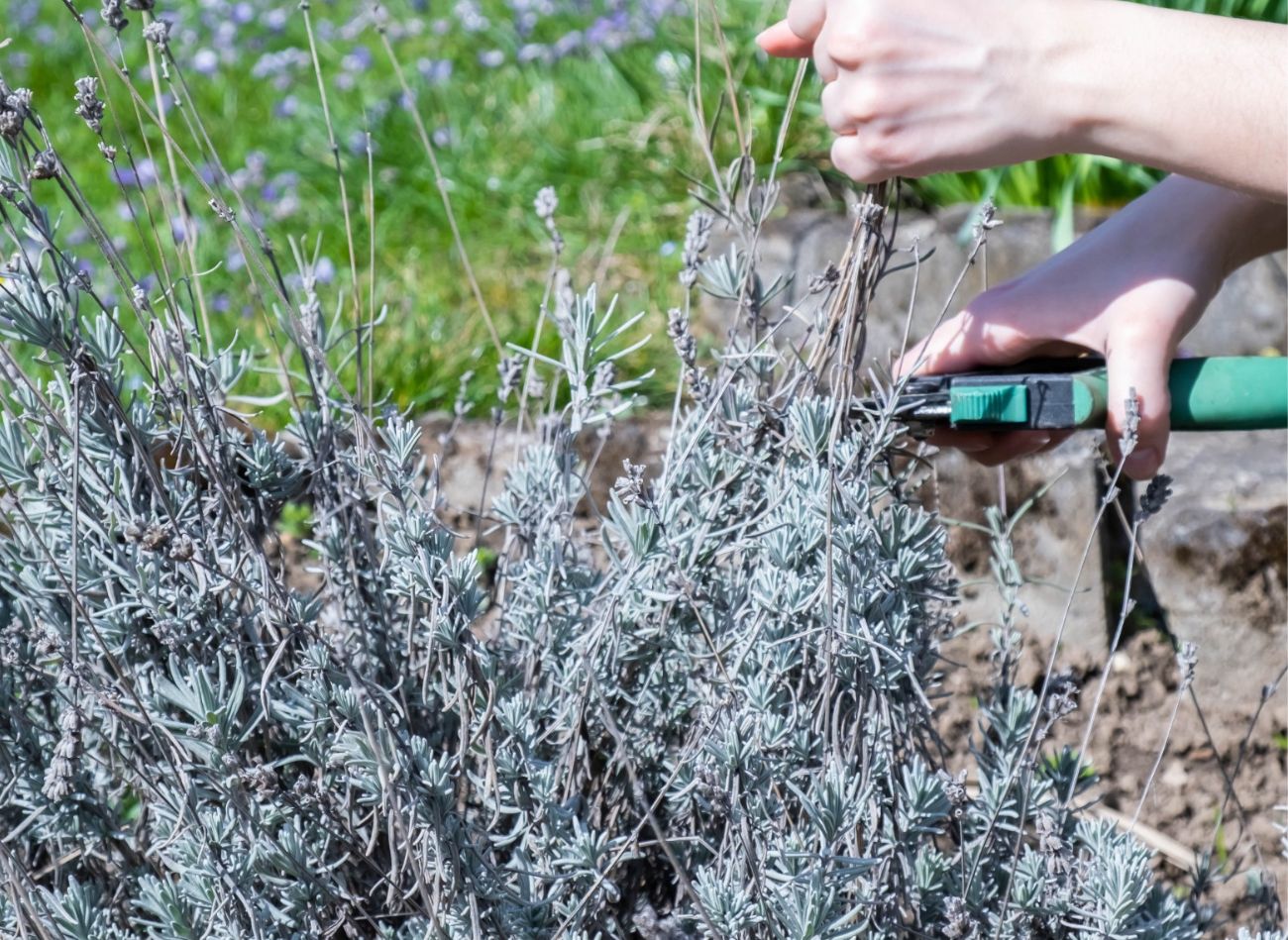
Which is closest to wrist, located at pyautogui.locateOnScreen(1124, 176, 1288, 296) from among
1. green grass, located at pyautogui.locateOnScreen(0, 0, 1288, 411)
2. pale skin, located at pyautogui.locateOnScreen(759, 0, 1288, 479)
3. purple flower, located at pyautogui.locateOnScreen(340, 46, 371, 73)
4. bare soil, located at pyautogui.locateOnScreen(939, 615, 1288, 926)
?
pale skin, located at pyautogui.locateOnScreen(759, 0, 1288, 479)

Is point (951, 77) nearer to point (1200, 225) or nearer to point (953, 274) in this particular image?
point (1200, 225)

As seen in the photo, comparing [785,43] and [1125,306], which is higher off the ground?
[785,43]

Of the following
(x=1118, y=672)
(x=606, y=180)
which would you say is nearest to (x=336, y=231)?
(x=606, y=180)

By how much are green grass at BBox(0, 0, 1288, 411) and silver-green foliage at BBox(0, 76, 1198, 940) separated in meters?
1.40

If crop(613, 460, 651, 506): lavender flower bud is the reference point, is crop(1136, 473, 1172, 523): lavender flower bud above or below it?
below

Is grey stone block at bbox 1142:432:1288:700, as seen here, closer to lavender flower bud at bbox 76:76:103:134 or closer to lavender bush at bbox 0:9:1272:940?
lavender bush at bbox 0:9:1272:940

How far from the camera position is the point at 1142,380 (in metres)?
1.27

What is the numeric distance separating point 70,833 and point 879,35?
44.4 inches

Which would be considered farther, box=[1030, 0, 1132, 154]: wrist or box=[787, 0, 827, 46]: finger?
box=[787, 0, 827, 46]: finger

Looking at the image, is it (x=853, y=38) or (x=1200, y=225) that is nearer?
(x=853, y=38)

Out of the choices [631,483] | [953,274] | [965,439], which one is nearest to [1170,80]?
[965,439]

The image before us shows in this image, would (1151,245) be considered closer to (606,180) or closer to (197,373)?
(197,373)

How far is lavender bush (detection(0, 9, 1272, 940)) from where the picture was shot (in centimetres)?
114

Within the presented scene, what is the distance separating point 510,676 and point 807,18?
0.77 metres
